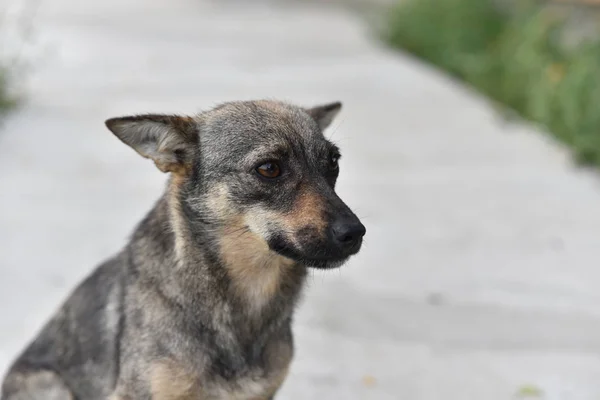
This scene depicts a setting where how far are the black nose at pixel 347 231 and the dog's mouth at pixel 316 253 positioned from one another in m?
0.03

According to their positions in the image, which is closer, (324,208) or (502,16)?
(324,208)

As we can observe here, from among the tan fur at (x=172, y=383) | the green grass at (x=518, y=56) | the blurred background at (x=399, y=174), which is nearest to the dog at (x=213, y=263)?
the tan fur at (x=172, y=383)

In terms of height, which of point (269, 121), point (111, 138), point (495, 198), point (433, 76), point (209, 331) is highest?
point (433, 76)

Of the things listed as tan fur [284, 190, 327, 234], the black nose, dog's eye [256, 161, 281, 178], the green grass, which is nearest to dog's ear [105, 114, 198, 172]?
dog's eye [256, 161, 281, 178]

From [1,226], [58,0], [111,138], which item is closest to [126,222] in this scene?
[1,226]

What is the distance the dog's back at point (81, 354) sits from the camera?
3.44m

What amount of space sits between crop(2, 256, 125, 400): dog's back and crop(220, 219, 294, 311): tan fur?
0.52 m

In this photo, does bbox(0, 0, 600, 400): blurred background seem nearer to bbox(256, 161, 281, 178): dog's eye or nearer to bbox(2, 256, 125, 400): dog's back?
bbox(2, 256, 125, 400): dog's back

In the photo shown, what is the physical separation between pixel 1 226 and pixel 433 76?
20.2 ft

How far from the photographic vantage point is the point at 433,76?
1052 cm

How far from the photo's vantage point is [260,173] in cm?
315

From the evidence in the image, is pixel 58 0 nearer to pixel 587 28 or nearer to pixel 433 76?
pixel 433 76

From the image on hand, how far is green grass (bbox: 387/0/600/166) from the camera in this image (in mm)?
7656

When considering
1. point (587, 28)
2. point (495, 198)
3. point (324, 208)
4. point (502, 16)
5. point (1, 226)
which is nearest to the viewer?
point (324, 208)
